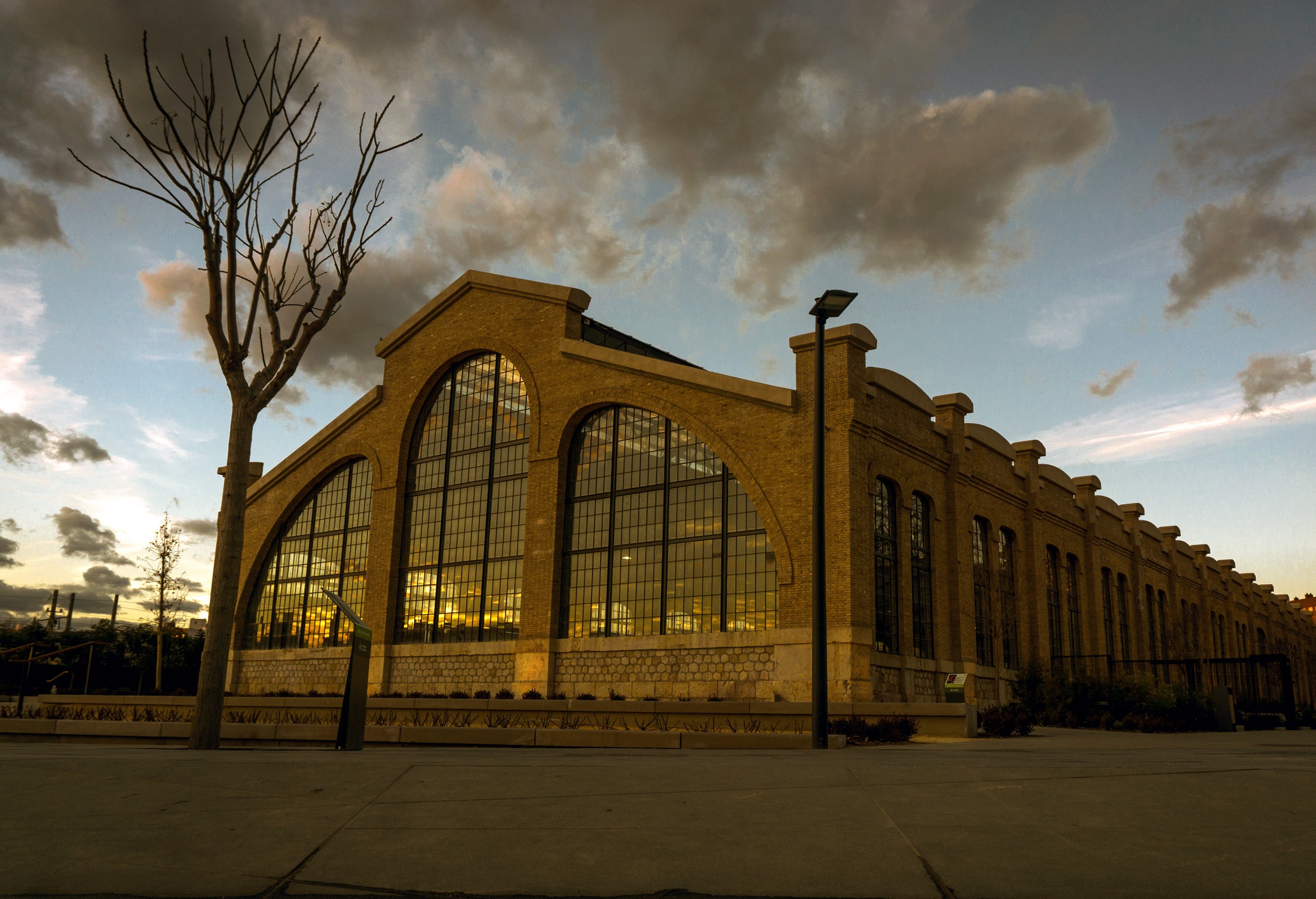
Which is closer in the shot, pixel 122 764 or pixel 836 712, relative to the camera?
pixel 122 764

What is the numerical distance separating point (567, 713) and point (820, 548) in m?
11.6

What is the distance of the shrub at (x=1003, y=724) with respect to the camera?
22797mm

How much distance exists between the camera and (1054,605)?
38.4 meters

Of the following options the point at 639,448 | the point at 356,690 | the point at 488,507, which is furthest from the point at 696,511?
the point at 356,690

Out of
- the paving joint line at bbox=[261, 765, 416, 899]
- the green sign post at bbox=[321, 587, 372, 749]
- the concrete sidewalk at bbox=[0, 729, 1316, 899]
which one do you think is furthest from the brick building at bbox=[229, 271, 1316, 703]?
the paving joint line at bbox=[261, 765, 416, 899]

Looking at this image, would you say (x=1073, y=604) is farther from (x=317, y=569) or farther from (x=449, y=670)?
(x=317, y=569)

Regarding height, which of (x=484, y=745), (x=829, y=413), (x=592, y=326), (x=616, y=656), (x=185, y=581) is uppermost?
(x=592, y=326)

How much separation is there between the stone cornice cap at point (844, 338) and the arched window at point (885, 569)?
388 centimetres

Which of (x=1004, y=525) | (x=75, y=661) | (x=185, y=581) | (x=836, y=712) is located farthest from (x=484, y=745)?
(x=75, y=661)

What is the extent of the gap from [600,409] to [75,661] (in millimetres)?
44714

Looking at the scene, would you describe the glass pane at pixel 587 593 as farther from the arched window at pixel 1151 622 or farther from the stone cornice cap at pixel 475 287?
the arched window at pixel 1151 622

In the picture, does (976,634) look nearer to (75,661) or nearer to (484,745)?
(484,745)

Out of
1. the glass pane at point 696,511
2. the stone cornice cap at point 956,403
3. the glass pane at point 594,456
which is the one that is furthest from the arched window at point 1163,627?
the glass pane at point 594,456

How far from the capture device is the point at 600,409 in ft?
105
